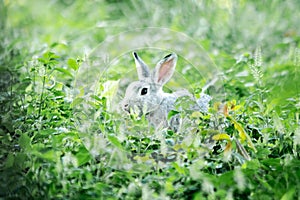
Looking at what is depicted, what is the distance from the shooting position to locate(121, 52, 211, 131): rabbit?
2.48 metres

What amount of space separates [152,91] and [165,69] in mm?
107

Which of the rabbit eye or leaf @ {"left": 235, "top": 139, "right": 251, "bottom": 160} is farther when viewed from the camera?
the rabbit eye

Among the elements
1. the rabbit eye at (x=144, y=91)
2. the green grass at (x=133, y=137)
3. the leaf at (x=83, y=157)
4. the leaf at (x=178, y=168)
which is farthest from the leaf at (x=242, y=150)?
the rabbit eye at (x=144, y=91)

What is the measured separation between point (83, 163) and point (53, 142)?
13cm

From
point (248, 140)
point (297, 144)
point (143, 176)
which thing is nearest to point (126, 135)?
point (143, 176)

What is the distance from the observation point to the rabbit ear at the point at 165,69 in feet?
8.32

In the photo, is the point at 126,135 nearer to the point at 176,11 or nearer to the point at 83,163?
the point at 83,163

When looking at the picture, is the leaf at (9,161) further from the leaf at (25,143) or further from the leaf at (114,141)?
the leaf at (114,141)

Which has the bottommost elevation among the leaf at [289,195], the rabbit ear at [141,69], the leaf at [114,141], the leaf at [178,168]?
the leaf at [289,195]

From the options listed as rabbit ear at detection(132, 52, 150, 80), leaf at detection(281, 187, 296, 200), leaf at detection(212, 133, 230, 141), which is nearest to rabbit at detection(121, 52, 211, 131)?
rabbit ear at detection(132, 52, 150, 80)

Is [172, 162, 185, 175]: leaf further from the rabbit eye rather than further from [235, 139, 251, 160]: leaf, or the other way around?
the rabbit eye

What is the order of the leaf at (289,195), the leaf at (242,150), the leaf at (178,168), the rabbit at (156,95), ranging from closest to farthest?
the leaf at (289,195)
the leaf at (178,168)
the leaf at (242,150)
the rabbit at (156,95)

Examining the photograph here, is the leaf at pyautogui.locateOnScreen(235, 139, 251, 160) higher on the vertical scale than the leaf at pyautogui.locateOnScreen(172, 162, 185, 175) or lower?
higher

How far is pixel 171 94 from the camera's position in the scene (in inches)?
102
